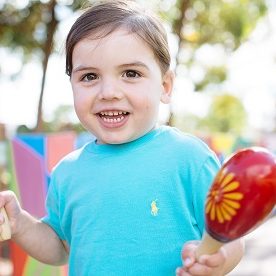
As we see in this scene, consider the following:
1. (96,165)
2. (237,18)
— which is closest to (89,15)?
(96,165)

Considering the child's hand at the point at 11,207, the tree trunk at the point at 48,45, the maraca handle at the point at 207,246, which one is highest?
the maraca handle at the point at 207,246

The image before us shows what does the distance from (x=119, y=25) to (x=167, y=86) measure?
0.84 feet

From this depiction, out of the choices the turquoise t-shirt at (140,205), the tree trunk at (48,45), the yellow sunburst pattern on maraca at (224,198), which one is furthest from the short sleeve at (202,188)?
the tree trunk at (48,45)

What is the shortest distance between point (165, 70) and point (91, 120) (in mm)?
275

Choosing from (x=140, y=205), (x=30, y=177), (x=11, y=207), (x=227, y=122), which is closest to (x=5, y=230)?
(x=11, y=207)

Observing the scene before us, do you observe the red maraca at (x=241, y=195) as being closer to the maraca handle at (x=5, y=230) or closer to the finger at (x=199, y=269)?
the finger at (x=199, y=269)

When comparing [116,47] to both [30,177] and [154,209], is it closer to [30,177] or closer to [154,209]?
[154,209]

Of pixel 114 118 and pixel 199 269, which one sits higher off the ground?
pixel 114 118

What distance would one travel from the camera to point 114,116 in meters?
1.58

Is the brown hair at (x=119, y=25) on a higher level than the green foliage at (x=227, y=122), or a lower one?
higher

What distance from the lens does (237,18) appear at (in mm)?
11328

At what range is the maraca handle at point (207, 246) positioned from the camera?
1223 mm

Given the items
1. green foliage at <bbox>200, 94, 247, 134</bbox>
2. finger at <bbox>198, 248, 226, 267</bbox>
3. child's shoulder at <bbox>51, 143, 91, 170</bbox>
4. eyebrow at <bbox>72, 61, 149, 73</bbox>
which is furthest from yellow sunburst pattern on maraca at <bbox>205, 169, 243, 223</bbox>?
green foliage at <bbox>200, 94, 247, 134</bbox>

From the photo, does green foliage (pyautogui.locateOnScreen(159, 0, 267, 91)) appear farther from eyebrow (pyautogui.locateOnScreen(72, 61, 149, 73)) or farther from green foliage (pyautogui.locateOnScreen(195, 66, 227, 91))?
eyebrow (pyautogui.locateOnScreen(72, 61, 149, 73))
